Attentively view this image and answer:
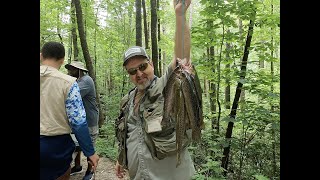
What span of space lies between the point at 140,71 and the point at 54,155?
1218mm

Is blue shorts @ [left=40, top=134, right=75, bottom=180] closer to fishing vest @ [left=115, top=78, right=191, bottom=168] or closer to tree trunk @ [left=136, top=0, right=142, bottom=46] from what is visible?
fishing vest @ [left=115, top=78, right=191, bottom=168]

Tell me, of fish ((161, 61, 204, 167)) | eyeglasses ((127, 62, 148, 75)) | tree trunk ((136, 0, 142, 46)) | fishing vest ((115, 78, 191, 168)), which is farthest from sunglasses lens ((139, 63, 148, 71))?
tree trunk ((136, 0, 142, 46))

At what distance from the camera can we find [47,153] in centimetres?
246

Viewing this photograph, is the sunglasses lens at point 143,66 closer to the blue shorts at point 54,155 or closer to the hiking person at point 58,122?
the hiking person at point 58,122

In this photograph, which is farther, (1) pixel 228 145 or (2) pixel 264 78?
(1) pixel 228 145

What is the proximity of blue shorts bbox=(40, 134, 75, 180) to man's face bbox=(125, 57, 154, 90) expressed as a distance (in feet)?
3.28

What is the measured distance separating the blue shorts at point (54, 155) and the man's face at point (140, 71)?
1001 mm

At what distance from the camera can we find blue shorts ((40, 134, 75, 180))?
2.46 meters

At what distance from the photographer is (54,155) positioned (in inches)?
98.7

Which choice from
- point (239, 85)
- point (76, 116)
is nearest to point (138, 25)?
point (239, 85)

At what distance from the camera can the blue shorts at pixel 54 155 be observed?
246 cm
